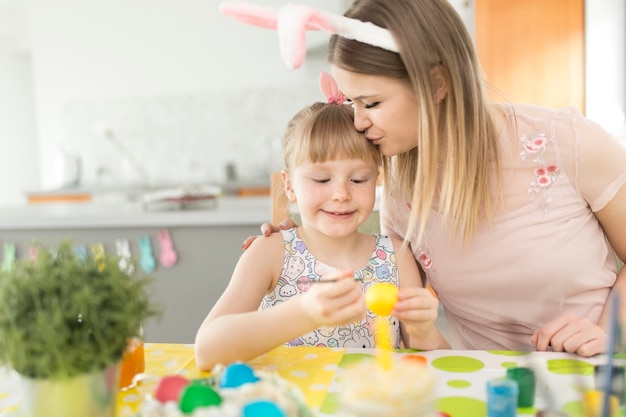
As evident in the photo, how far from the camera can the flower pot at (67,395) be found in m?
0.62

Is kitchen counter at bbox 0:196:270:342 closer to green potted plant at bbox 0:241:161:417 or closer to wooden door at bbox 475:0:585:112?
green potted plant at bbox 0:241:161:417

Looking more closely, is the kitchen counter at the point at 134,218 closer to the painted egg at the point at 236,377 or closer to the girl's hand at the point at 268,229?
the girl's hand at the point at 268,229

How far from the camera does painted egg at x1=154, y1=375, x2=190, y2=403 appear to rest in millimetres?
624

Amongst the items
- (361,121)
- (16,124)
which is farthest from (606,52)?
(16,124)

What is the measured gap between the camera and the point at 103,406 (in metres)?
0.65

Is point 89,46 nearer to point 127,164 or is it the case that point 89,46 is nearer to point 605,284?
point 127,164

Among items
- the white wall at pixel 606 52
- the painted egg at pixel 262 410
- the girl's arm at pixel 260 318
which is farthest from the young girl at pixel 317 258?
the white wall at pixel 606 52

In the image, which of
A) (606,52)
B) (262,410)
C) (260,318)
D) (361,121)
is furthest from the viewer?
(606,52)

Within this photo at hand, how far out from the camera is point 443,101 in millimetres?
1197

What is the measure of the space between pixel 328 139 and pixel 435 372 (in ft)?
1.71

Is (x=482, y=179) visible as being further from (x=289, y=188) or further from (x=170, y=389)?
(x=170, y=389)

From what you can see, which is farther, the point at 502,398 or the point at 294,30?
the point at 294,30

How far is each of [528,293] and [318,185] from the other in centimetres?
51

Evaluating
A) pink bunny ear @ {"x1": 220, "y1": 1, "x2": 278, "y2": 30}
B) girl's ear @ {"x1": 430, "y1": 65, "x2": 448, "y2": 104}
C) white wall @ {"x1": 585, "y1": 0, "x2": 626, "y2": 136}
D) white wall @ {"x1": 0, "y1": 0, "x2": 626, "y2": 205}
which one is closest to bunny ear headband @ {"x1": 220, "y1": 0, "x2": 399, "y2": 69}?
pink bunny ear @ {"x1": 220, "y1": 1, "x2": 278, "y2": 30}
